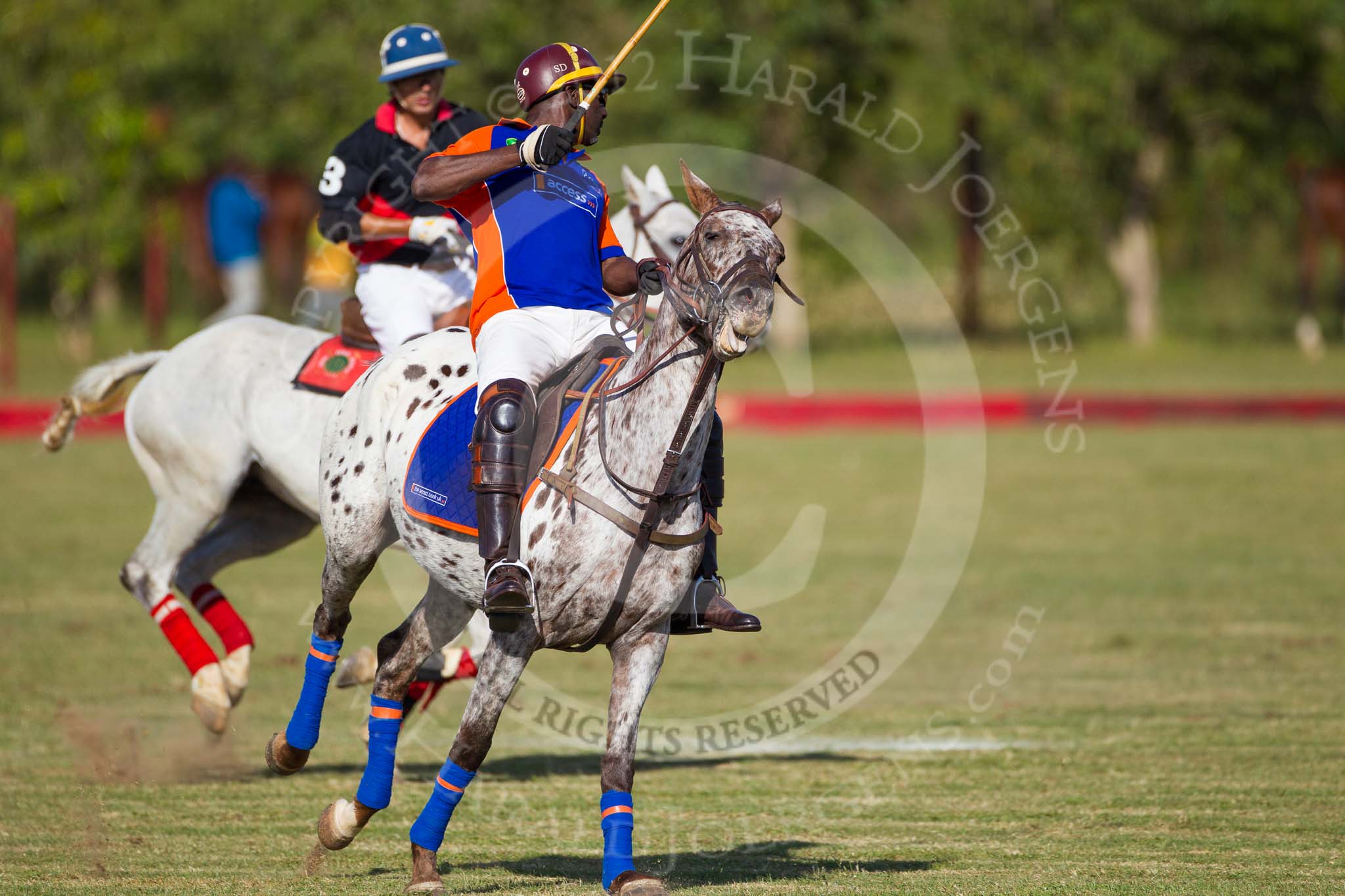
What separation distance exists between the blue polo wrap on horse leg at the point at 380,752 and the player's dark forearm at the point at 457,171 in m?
1.77

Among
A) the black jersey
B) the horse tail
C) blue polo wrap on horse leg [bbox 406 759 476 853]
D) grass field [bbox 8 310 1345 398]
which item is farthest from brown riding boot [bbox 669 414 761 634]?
grass field [bbox 8 310 1345 398]

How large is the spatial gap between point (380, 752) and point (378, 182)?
3.04 meters

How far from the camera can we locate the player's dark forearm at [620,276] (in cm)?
575

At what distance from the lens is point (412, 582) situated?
11570mm

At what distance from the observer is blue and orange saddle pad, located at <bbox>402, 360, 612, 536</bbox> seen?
543cm

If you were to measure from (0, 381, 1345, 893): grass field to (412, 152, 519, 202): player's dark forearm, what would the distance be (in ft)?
7.53

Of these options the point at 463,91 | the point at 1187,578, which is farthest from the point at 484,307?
the point at 463,91

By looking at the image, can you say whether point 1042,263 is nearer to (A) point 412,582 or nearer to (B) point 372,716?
(A) point 412,582

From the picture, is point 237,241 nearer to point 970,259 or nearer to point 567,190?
point 970,259

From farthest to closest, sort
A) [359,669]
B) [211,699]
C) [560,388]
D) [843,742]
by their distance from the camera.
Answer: [843,742] < [359,669] < [211,699] < [560,388]

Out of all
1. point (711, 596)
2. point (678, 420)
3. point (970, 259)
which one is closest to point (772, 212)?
point (678, 420)

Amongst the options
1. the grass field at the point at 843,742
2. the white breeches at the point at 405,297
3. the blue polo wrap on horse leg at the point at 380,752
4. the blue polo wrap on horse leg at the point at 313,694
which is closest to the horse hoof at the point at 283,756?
the blue polo wrap on horse leg at the point at 313,694

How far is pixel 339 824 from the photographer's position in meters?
5.62

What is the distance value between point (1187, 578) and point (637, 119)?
60.8 ft
